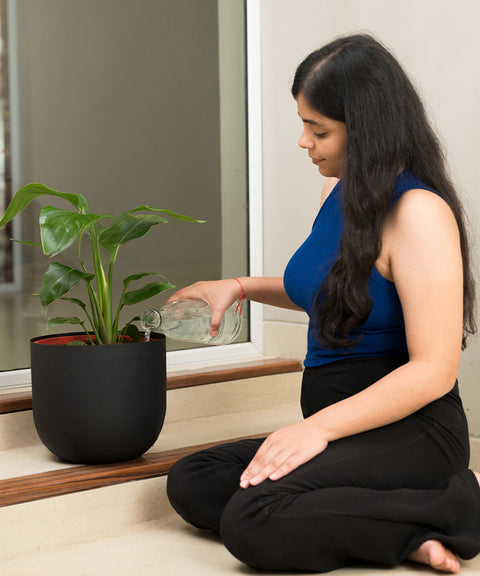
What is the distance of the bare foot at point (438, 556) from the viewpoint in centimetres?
129

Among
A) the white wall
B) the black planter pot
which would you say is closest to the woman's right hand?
the black planter pot

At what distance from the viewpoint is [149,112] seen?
235 cm

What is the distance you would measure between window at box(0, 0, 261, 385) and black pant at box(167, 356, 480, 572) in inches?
36.9

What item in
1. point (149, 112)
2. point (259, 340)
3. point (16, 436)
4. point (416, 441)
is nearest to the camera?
point (416, 441)

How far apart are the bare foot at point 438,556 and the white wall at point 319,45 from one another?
2.27 ft

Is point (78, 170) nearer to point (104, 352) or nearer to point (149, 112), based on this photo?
point (149, 112)

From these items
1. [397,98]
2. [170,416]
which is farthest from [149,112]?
[397,98]

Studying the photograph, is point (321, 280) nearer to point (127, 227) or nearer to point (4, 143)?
point (127, 227)

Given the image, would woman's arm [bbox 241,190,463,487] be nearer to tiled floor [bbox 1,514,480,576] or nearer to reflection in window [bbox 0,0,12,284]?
tiled floor [bbox 1,514,480,576]

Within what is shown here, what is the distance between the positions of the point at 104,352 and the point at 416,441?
631 millimetres

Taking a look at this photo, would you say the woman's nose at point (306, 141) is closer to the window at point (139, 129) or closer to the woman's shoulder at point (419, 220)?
the woman's shoulder at point (419, 220)

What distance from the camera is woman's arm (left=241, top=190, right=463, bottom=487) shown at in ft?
4.36

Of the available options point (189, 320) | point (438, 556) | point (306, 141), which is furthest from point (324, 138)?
point (438, 556)

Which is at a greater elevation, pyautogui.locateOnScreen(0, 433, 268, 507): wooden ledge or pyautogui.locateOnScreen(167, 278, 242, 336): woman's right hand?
pyautogui.locateOnScreen(167, 278, 242, 336): woman's right hand
